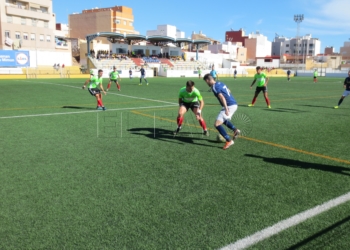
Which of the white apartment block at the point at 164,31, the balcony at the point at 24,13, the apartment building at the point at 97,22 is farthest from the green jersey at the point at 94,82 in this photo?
the white apartment block at the point at 164,31

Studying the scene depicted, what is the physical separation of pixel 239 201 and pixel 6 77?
4422 centimetres

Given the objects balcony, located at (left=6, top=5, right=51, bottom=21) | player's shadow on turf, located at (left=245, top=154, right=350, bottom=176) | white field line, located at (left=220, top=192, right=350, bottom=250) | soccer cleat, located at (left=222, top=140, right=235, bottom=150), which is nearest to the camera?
white field line, located at (left=220, top=192, right=350, bottom=250)

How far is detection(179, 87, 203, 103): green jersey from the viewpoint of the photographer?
28.6 feet

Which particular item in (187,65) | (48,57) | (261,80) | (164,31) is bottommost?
(261,80)

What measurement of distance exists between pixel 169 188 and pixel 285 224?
185 centimetres

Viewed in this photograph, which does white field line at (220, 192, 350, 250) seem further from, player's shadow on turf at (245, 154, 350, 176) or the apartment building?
the apartment building

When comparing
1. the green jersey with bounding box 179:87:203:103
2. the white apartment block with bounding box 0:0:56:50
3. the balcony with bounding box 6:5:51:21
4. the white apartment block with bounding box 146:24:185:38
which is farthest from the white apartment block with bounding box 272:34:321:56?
the green jersey with bounding box 179:87:203:103

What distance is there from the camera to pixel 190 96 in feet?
28.7

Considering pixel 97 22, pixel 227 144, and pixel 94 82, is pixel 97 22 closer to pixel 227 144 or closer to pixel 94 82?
pixel 94 82

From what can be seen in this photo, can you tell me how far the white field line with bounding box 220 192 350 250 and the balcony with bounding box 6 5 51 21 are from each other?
6615 centimetres

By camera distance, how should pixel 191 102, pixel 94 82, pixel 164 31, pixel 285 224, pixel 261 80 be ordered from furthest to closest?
pixel 164 31
pixel 261 80
pixel 94 82
pixel 191 102
pixel 285 224

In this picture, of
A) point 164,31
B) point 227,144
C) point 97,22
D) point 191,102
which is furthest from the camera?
point 164,31

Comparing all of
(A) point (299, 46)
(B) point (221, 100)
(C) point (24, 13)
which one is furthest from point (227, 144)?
(A) point (299, 46)

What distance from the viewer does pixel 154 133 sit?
30.2ft
